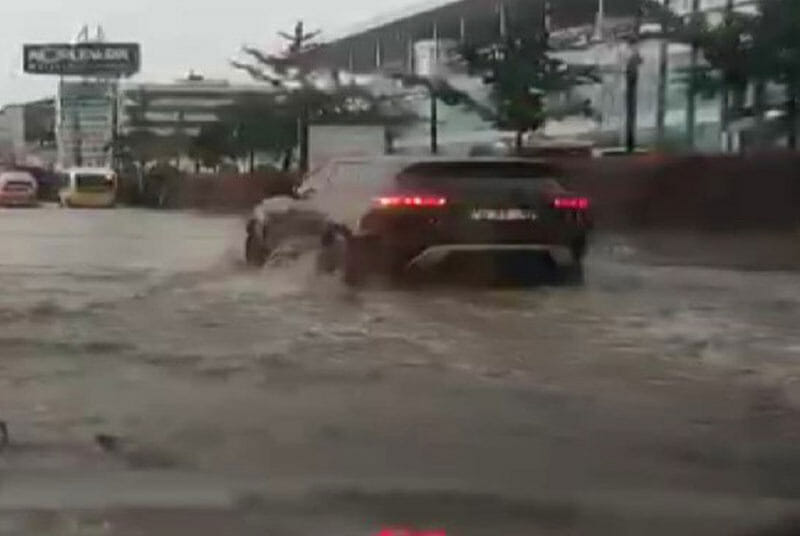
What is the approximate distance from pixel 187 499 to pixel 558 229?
852 cm

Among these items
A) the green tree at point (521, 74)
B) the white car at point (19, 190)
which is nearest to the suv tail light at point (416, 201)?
the green tree at point (521, 74)

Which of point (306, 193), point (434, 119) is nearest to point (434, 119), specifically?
point (434, 119)

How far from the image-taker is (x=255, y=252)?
17.4m

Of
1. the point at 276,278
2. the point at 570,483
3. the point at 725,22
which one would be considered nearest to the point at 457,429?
the point at 570,483

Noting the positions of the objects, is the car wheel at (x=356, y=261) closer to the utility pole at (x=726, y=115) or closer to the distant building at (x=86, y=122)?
the distant building at (x=86, y=122)

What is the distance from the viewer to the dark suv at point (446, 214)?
1387 cm

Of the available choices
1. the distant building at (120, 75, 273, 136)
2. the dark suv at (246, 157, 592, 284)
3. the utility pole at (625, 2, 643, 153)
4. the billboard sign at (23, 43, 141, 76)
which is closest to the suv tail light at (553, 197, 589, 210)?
the dark suv at (246, 157, 592, 284)

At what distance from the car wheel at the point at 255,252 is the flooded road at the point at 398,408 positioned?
1854mm

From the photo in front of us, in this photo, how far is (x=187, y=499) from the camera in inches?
236

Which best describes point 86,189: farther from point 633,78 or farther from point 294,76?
point 633,78

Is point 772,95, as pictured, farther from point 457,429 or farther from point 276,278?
point 457,429

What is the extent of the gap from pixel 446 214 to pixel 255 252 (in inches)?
156

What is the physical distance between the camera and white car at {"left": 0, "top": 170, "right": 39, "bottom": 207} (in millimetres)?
26844

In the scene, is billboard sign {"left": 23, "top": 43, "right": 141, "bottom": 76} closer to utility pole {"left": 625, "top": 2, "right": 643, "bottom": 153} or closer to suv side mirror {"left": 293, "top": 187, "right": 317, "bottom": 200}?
suv side mirror {"left": 293, "top": 187, "right": 317, "bottom": 200}
